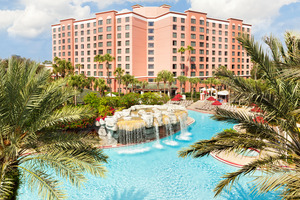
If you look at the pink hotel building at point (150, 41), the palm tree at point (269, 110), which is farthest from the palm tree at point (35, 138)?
the pink hotel building at point (150, 41)

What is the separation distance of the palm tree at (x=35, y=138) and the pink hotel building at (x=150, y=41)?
51.4 metres

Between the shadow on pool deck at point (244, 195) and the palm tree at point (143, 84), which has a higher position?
the palm tree at point (143, 84)

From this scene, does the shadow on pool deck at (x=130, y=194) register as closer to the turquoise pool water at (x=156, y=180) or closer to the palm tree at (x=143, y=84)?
the turquoise pool water at (x=156, y=180)

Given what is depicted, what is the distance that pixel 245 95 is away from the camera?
19.5 ft

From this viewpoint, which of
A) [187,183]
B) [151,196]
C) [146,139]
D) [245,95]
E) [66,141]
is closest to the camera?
[245,95]

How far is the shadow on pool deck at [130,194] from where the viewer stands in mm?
9867

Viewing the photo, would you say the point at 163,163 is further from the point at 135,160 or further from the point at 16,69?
the point at 16,69

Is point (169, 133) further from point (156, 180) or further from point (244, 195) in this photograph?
point (244, 195)

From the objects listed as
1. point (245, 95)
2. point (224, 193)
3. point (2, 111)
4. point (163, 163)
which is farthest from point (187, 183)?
point (2, 111)

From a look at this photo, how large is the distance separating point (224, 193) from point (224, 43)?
64.4 meters

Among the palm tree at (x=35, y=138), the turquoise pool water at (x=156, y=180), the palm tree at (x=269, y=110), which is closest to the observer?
the palm tree at (x=35, y=138)

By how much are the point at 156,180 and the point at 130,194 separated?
193cm

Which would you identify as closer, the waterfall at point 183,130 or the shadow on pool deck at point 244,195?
the shadow on pool deck at point 244,195

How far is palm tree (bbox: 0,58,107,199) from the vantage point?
211 inches
